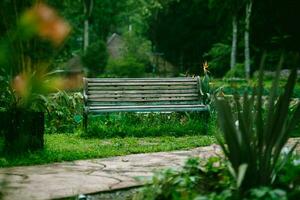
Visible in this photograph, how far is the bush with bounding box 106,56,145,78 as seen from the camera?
37719 millimetres

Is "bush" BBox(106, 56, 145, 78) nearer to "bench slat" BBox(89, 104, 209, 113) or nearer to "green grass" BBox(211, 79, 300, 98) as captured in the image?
"green grass" BBox(211, 79, 300, 98)

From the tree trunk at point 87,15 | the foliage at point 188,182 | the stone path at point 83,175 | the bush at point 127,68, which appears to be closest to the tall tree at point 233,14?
the bush at point 127,68

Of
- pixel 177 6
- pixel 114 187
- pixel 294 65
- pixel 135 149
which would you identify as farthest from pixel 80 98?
pixel 177 6

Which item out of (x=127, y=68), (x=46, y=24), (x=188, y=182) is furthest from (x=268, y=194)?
(x=127, y=68)

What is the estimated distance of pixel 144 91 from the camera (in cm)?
962

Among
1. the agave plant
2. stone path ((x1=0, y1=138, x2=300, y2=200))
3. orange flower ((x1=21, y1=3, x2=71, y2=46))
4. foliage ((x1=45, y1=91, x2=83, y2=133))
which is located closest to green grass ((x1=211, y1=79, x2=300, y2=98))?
the agave plant

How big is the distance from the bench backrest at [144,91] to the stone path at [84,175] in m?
2.95

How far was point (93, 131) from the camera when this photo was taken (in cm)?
858

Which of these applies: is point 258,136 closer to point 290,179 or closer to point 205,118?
point 290,179

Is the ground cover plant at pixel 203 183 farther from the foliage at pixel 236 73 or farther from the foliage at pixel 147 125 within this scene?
the foliage at pixel 236 73

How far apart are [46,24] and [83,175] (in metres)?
3.92

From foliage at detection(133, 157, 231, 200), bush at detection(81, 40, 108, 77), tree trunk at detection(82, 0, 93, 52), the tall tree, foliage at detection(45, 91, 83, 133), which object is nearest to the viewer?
foliage at detection(133, 157, 231, 200)

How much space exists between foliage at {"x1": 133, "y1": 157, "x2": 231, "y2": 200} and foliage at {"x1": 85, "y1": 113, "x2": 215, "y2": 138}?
4.79m

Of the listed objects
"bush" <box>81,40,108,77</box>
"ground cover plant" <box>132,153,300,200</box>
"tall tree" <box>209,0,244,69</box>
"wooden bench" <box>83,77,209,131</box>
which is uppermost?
"tall tree" <box>209,0,244,69</box>
